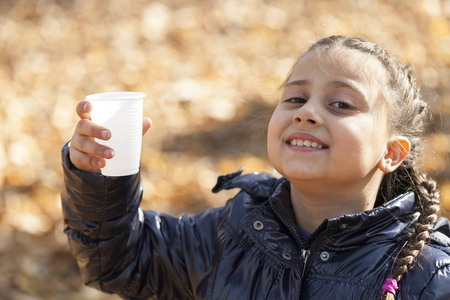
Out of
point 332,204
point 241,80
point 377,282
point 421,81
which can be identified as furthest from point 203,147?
point 377,282

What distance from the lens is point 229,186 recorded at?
239cm

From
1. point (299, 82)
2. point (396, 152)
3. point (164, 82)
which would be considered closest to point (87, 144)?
point (299, 82)

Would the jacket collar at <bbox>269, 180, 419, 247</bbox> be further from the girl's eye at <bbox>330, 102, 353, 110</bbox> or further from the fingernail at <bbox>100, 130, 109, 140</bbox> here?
the fingernail at <bbox>100, 130, 109, 140</bbox>

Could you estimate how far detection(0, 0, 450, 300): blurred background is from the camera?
3.95m

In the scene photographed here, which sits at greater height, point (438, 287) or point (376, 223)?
point (376, 223)

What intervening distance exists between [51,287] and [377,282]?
2253mm

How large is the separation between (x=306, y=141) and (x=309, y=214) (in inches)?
12.5

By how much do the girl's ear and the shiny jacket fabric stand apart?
0.16 m

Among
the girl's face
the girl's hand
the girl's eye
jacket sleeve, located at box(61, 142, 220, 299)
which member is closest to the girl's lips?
the girl's face

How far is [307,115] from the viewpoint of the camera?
2.04 metres

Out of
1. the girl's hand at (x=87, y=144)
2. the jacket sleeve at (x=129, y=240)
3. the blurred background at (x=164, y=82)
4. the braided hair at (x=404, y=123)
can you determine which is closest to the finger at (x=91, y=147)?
the girl's hand at (x=87, y=144)

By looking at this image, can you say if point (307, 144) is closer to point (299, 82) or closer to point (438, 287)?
point (299, 82)

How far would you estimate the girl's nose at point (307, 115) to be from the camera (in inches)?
80.1

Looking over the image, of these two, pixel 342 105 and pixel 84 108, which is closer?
pixel 84 108
